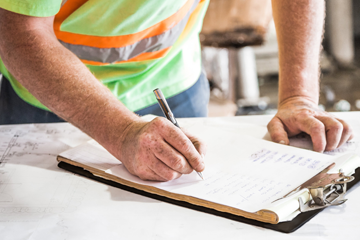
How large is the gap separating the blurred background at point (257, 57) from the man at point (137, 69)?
1.26m

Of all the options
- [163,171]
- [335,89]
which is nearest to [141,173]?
[163,171]

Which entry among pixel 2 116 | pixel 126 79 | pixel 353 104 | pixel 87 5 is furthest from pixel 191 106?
pixel 353 104

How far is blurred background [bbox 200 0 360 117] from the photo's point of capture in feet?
7.89

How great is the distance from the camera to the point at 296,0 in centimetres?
97

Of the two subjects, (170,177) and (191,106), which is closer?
(170,177)

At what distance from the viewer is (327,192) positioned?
544 millimetres

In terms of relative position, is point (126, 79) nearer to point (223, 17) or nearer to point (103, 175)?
point (103, 175)

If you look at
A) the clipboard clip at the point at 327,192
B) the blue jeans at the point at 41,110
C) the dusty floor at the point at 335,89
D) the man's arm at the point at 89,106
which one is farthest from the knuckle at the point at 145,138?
the dusty floor at the point at 335,89

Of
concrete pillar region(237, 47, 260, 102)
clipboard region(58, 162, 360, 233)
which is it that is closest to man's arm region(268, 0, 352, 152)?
clipboard region(58, 162, 360, 233)

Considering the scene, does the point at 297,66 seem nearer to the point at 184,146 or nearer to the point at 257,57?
the point at 184,146

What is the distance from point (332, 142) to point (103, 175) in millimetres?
459

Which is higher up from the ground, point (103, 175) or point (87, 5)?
point (87, 5)

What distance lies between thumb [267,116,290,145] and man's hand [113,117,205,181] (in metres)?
0.23

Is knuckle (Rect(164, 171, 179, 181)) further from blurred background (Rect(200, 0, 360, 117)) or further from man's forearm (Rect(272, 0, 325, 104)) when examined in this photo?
blurred background (Rect(200, 0, 360, 117))
